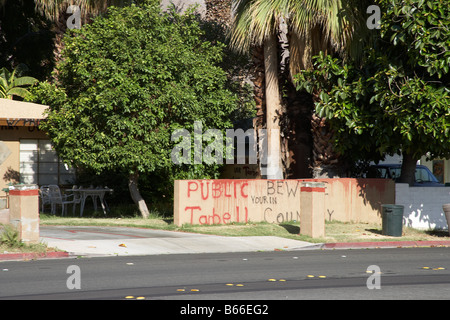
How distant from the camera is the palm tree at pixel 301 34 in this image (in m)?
19.7

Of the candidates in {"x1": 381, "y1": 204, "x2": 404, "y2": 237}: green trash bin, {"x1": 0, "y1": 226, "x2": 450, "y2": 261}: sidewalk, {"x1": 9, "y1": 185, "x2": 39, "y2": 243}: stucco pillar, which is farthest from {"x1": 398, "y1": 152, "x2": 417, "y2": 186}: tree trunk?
{"x1": 9, "y1": 185, "x2": 39, "y2": 243}: stucco pillar

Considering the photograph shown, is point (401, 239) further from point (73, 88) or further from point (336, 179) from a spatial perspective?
point (73, 88)

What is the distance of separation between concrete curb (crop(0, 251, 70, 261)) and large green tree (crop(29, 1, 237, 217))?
18.8 feet

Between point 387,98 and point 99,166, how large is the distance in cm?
861

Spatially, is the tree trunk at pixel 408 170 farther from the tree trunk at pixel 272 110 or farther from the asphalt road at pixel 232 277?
the asphalt road at pixel 232 277

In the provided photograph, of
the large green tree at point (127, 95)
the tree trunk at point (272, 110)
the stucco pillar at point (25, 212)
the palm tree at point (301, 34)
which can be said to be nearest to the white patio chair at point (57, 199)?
the large green tree at point (127, 95)

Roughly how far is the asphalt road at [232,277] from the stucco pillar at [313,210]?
9.31 feet

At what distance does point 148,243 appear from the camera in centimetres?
1559

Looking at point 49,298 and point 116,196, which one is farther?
point 116,196

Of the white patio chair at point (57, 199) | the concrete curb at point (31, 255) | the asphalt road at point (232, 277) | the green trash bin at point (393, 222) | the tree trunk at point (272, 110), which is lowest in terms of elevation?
the asphalt road at point (232, 277)

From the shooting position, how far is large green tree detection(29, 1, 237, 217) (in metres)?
19.0

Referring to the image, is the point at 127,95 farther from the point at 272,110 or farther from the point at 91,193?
the point at 272,110

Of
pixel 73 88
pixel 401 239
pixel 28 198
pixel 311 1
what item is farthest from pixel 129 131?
pixel 401 239

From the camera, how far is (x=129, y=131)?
1938 centimetres
